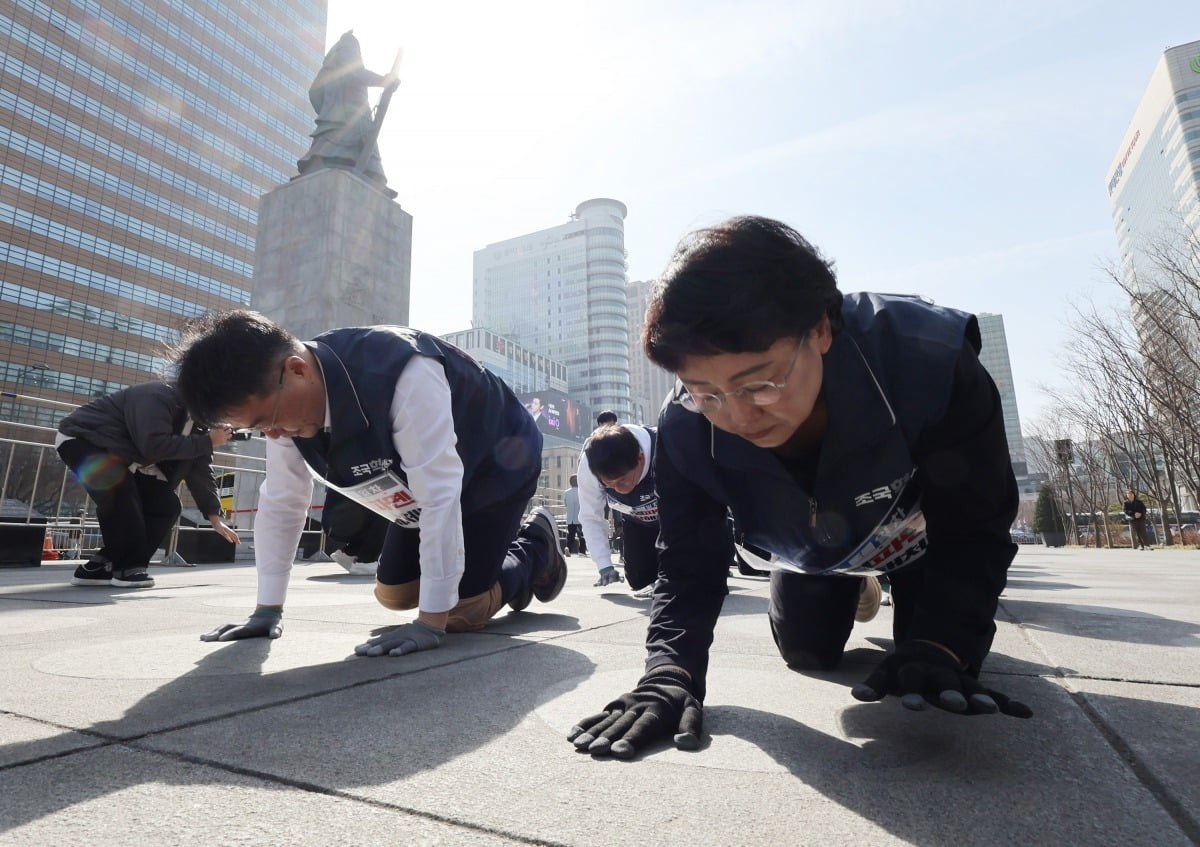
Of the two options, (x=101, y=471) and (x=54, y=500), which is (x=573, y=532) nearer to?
(x=54, y=500)

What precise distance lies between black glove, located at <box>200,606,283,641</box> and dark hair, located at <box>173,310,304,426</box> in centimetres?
81

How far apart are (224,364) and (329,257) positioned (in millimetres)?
12179

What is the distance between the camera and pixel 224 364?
1991 mm

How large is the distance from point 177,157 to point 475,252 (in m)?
69.5

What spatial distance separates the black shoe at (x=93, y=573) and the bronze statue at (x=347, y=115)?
11.6m

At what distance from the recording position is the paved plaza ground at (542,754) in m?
0.84

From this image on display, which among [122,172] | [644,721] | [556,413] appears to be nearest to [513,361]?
[556,413]

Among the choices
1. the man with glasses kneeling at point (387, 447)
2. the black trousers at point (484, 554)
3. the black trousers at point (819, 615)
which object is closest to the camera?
the black trousers at point (819, 615)

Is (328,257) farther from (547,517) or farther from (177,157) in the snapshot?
(177,157)

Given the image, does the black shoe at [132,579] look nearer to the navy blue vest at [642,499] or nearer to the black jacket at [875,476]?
the navy blue vest at [642,499]

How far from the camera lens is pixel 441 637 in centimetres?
229

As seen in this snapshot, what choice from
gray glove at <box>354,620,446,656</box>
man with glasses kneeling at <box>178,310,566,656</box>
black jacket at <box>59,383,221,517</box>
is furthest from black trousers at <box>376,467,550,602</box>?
black jacket at <box>59,383,221,517</box>

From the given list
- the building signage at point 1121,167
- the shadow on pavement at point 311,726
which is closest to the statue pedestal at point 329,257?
the shadow on pavement at point 311,726

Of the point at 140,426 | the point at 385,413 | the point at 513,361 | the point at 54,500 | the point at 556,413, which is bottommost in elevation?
the point at 385,413
